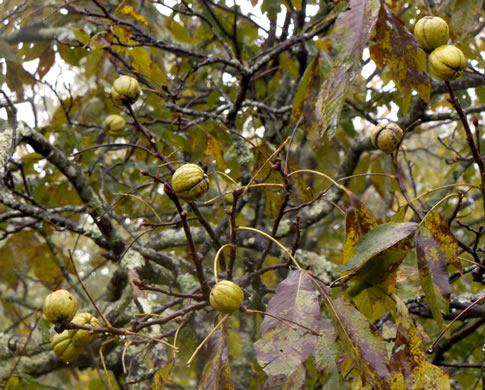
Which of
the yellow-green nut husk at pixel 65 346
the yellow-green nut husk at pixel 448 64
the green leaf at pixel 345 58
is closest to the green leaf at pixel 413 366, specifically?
the green leaf at pixel 345 58

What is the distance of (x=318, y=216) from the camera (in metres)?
2.97

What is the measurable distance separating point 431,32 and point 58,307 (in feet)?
4.35

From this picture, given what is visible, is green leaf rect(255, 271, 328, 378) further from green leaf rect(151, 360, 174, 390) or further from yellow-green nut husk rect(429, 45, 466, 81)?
yellow-green nut husk rect(429, 45, 466, 81)

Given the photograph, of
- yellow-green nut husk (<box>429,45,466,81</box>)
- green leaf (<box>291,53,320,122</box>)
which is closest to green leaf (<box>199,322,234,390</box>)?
yellow-green nut husk (<box>429,45,466,81</box>)

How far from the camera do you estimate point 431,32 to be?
1530 mm

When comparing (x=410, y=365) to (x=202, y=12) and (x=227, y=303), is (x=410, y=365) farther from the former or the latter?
(x=202, y=12)

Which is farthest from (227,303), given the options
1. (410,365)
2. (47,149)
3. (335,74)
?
(47,149)

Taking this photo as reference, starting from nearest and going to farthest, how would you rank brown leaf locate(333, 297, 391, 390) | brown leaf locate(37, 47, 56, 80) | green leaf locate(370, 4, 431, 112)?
brown leaf locate(333, 297, 391, 390)
green leaf locate(370, 4, 431, 112)
brown leaf locate(37, 47, 56, 80)

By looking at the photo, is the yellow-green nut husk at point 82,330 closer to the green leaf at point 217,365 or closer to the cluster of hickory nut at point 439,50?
the green leaf at point 217,365

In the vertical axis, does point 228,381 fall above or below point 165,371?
below

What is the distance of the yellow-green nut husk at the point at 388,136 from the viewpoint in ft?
5.28

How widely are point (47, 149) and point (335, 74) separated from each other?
1298 mm

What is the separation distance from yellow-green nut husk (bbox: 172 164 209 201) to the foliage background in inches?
2.9

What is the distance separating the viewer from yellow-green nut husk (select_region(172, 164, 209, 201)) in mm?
1338
